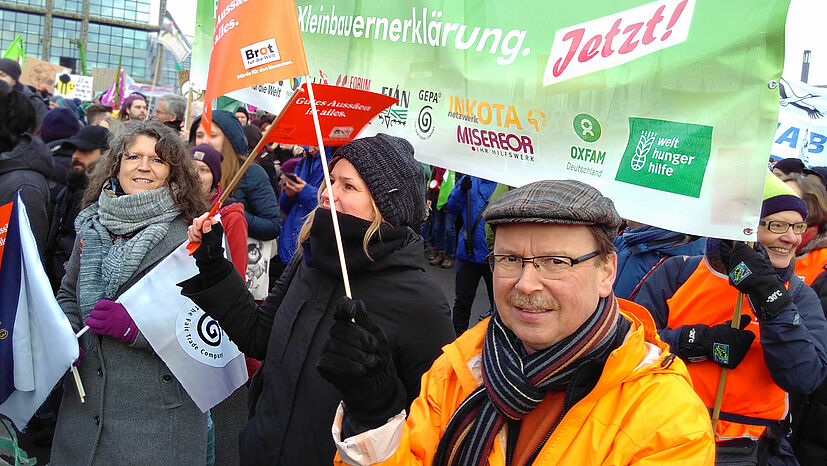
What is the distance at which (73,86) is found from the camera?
1681 cm

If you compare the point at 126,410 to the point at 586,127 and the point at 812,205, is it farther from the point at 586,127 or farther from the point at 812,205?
the point at 812,205

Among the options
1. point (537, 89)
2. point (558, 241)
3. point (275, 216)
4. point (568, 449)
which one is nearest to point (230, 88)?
point (537, 89)

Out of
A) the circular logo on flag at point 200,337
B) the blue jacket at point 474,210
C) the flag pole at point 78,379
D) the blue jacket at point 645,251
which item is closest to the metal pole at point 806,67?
the blue jacket at point 474,210

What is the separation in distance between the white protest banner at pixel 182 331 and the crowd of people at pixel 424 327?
0.09 m

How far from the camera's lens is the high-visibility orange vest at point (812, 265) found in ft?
12.3

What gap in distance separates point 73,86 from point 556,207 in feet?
59.7

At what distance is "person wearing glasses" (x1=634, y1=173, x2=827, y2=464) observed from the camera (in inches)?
91.4

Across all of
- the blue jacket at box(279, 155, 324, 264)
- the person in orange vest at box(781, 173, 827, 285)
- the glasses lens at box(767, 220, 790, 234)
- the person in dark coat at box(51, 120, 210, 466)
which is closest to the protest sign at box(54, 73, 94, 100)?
the blue jacket at box(279, 155, 324, 264)

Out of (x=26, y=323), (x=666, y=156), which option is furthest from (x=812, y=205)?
(x=26, y=323)

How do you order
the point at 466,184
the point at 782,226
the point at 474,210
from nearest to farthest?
the point at 782,226
the point at 474,210
the point at 466,184

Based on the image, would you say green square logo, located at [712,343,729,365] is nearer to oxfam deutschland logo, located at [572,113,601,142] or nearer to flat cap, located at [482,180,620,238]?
oxfam deutschland logo, located at [572,113,601,142]

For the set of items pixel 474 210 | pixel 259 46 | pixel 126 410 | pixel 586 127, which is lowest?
pixel 126 410

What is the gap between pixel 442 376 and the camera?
64.0 inches

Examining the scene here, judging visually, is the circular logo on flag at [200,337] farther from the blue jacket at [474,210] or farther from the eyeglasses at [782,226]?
the blue jacket at [474,210]
